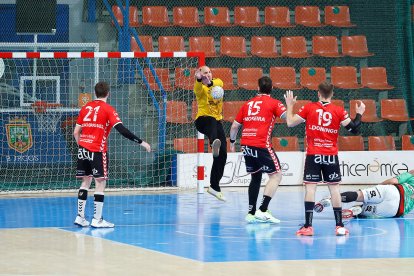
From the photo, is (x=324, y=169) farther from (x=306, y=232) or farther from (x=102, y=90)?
(x=102, y=90)

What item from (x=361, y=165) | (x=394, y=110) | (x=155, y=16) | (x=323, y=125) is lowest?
(x=361, y=165)

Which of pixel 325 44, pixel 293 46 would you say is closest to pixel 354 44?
pixel 325 44

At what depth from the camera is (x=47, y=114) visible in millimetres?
19500

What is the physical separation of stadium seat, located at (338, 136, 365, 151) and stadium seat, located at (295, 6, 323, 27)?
11.0 ft

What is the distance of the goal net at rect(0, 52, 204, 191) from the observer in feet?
64.0

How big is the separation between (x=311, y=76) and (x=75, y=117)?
602cm

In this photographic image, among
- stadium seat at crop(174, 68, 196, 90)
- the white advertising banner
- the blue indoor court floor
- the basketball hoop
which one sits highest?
stadium seat at crop(174, 68, 196, 90)

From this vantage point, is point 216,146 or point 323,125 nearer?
point 323,125

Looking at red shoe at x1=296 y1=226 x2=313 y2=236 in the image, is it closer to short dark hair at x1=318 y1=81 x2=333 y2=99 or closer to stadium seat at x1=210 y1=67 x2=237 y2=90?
short dark hair at x1=318 y1=81 x2=333 y2=99

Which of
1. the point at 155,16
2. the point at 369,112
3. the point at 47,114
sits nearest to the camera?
the point at 47,114

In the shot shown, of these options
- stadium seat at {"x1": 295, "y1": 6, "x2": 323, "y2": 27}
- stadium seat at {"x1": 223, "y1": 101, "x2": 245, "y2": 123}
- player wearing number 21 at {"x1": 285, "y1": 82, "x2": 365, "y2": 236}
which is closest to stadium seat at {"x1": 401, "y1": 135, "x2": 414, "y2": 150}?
stadium seat at {"x1": 295, "y1": 6, "x2": 323, "y2": 27}

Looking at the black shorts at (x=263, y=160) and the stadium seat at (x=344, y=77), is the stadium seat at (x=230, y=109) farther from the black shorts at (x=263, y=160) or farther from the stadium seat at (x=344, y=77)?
the black shorts at (x=263, y=160)

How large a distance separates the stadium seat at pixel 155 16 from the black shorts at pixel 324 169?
11.3 metres

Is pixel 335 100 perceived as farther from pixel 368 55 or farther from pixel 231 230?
pixel 231 230
